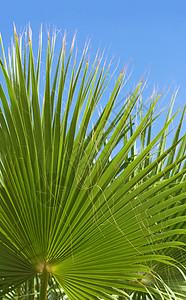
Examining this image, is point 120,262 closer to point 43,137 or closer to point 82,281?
point 82,281

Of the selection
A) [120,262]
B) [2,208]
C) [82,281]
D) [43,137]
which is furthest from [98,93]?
[82,281]

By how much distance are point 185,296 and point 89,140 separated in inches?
42.9

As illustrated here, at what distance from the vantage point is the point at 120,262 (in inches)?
65.6

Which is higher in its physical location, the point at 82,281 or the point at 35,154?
the point at 35,154

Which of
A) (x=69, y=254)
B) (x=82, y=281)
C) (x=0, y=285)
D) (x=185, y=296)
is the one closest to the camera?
(x=69, y=254)

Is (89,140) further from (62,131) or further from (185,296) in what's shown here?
(185,296)

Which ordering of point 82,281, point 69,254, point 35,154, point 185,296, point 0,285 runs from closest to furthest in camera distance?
point 35,154 < point 69,254 < point 82,281 < point 0,285 < point 185,296

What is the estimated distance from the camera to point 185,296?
6.84 ft

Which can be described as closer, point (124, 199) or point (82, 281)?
point (124, 199)

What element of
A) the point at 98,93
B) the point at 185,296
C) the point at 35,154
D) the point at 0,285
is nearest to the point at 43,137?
the point at 35,154

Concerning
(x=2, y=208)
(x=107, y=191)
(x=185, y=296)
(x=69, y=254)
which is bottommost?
(x=185, y=296)

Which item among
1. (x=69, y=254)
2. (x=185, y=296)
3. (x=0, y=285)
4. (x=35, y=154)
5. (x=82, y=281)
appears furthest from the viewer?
(x=185, y=296)

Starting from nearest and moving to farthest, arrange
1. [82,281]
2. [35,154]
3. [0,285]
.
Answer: [35,154] → [82,281] → [0,285]

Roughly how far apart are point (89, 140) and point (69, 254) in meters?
0.49
